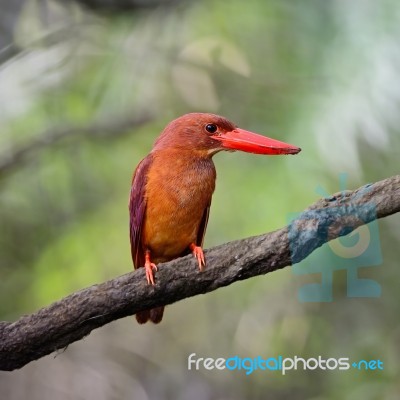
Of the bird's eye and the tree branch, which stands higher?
the bird's eye

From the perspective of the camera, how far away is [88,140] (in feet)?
7.47

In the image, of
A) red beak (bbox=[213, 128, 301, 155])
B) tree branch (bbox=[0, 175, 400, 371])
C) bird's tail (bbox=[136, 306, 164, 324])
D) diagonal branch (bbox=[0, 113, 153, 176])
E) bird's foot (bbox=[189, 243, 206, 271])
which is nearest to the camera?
tree branch (bbox=[0, 175, 400, 371])

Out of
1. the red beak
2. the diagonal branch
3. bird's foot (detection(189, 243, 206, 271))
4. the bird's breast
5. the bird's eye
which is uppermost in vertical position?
the diagonal branch

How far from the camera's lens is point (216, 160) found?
7.03ft

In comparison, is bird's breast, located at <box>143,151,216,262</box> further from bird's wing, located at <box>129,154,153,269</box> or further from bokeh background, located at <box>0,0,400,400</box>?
bokeh background, located at <box>0,0,400,400</box>

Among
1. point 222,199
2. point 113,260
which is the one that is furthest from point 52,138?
point 222,199

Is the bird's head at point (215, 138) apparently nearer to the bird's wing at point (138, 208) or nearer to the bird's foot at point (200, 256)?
the bird's wing at point (138, 208)

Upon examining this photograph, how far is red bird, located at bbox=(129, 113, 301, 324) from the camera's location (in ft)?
6.06

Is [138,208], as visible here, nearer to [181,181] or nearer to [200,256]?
[181,181]

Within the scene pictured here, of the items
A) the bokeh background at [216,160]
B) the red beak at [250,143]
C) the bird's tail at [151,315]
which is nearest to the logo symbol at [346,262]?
the bokeh background at [216,160]

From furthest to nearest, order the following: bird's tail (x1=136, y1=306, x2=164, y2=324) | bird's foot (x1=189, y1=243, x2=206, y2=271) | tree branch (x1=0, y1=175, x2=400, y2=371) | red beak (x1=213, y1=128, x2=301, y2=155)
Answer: bird's tail (x1=136, y1=306, x2=164, y2=324) < red beak (x1=213, y1=128, x2=301, y2=155) < bird's foot (x1=189, y1=243, x2=206, y2=271) < tree branch (x1=0, y1=175, x2=400, y2=371)

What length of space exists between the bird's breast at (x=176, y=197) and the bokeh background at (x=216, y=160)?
0.24 meters

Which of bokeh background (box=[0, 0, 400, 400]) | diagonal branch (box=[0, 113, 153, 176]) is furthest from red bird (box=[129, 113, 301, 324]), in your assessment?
diagonal branch (box=[0, 113, 153, 176])

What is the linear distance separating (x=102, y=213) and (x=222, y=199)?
1.33ft
